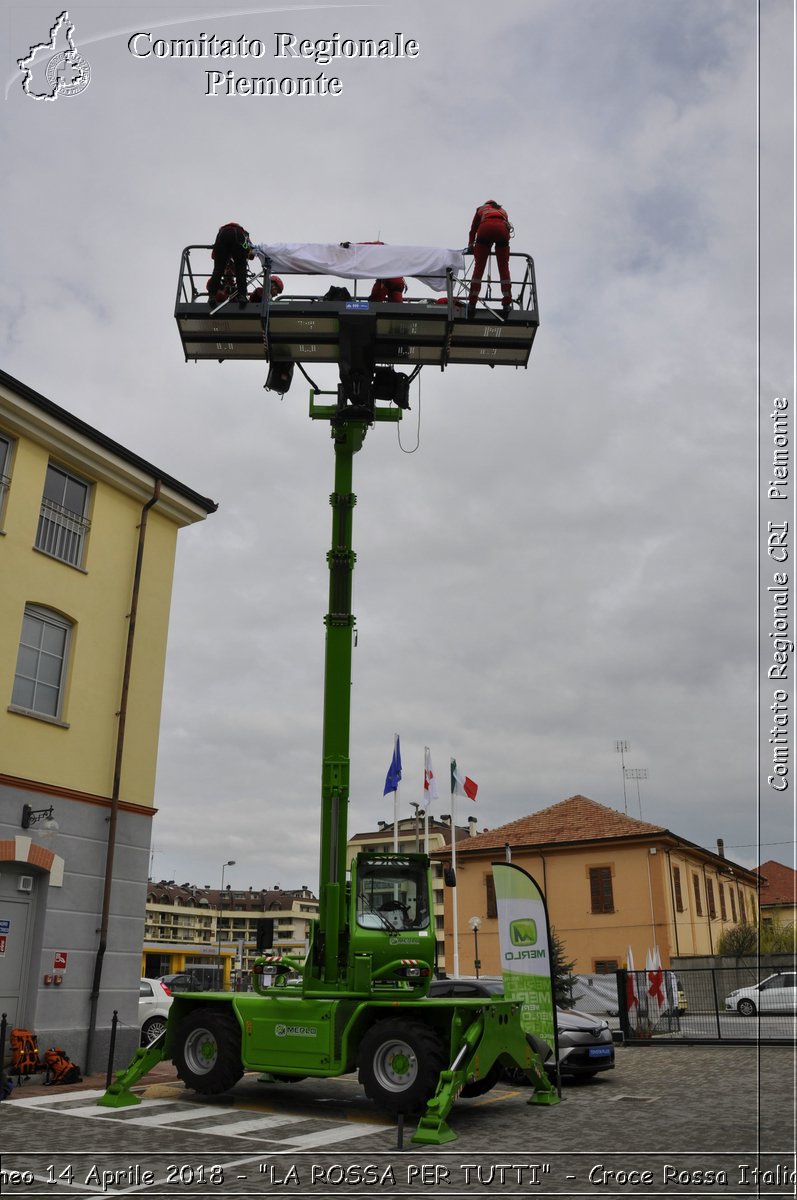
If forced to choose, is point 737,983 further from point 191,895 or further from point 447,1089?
point 191,895

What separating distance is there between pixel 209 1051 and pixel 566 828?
32.1 meters

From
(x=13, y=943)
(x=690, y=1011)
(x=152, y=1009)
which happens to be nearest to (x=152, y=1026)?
(x=152, y=1009)

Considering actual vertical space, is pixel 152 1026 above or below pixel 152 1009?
below

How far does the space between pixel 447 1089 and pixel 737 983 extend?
17121 mm

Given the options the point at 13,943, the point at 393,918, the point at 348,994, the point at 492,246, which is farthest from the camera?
the point at 13,943

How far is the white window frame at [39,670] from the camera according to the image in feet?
46.8

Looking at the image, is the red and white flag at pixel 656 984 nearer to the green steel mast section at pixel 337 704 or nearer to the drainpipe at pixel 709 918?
the green steel mast section at pixel 337 704

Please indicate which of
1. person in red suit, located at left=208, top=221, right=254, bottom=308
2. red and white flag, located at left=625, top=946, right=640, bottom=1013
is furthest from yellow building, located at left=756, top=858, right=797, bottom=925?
person in red suit, located at left=208, top=221, right=254, bottom=308

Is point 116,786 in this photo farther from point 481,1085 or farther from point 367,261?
point 367,261

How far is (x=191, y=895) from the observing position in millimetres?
140250

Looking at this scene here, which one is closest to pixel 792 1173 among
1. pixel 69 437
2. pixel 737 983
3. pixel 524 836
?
pixel 69 437

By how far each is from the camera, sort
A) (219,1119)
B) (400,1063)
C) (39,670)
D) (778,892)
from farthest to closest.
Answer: (778,892)
(39,670)
(219,1119)
(400,1063)

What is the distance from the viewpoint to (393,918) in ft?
38.5

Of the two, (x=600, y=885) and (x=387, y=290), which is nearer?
(x=387, y=290)
